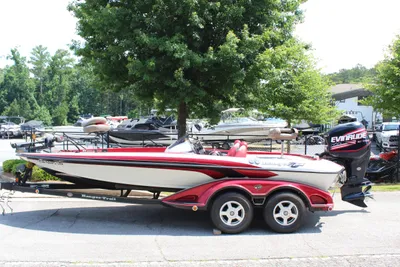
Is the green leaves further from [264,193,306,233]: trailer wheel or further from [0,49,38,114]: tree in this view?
[0,49,38,114]: tree

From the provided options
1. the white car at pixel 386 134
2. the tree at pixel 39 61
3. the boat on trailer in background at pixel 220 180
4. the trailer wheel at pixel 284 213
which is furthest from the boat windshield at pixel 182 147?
the tree at pixel 39 61

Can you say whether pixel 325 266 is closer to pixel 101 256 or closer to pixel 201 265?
pixel 201 265

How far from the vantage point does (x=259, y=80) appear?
1005 centimetres

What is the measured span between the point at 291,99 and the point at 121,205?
24.8 feet

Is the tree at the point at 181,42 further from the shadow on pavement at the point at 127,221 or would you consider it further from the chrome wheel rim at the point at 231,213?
the chrome wheel rim at the point at 231,213

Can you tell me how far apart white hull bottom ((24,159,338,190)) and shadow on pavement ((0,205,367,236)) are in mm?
688

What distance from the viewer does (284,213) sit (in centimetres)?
587

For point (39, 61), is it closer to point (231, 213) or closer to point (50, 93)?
point (50, 93)

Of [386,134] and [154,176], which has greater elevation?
[386,134]

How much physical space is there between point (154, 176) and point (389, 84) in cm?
1139

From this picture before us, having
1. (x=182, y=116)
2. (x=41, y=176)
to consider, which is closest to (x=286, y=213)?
(x=182, y=116)

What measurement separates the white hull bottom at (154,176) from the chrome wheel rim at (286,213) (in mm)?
400

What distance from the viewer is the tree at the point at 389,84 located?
13.9 m

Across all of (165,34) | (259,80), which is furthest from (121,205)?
(259,80)
